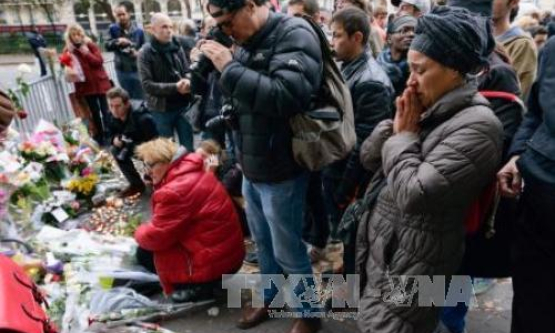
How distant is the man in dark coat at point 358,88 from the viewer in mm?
2658

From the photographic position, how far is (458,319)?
2.58m

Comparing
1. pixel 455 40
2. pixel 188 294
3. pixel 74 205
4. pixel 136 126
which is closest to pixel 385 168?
pixel 455 40

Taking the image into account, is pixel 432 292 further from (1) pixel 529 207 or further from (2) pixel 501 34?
(2) pixel 501 34

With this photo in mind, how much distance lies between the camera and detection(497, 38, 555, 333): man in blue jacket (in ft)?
5.49

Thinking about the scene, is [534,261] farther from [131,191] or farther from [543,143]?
[131,191]

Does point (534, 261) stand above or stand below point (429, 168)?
below

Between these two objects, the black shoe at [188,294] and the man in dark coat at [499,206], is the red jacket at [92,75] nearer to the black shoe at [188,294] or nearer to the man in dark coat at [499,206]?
the black shoe at [188,294]

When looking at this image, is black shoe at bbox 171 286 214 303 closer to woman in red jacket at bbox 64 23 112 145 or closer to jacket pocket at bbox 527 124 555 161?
jacket pocket at bbox 527 124 555 161

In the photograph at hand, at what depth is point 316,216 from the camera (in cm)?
328

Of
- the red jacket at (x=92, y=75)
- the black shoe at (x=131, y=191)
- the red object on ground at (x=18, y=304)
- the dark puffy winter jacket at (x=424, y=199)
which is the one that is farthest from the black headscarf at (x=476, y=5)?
the red jacket at (x=92, y=75)

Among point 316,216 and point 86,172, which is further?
point 86,172

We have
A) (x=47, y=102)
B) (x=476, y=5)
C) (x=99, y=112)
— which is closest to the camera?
(x=476, y=5)

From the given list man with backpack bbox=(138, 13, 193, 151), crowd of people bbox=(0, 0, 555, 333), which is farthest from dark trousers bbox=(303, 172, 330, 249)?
man with backpack bbox=(138, 13, 193, 151)

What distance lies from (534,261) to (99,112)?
6.30 m
